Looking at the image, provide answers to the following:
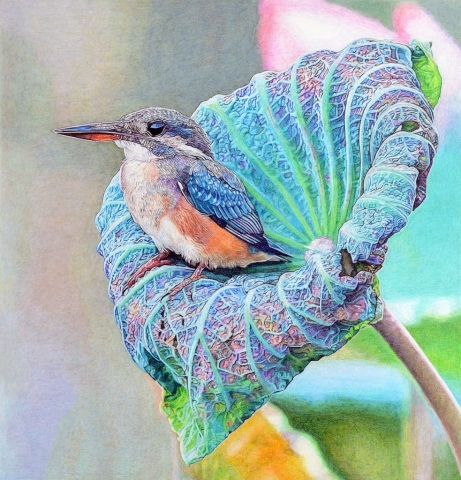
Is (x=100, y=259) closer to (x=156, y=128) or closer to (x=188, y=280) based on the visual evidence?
(x=188, y=280)

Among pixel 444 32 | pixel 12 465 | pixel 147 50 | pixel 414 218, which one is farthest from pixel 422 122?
pixel 12 465

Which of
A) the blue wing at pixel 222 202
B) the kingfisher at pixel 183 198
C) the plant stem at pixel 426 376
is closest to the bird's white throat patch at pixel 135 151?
the kingfisher at pixel 183 198

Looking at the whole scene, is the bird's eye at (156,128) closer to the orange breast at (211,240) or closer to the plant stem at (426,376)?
the orange breast at (211,240)

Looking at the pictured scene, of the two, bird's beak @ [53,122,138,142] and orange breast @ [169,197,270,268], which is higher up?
bird's beak @ [53,122,138,142]

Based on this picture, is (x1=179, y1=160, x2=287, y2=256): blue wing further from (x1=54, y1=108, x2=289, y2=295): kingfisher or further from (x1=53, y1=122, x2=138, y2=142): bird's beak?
(x1=53, y1=122, x2=138, y2=142): bird's beak

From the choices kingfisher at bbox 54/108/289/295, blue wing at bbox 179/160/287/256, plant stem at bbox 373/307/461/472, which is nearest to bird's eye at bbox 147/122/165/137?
kingfisher at bbox 54/108/289/295

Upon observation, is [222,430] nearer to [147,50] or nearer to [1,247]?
[1,247]

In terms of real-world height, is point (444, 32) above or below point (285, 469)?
above
